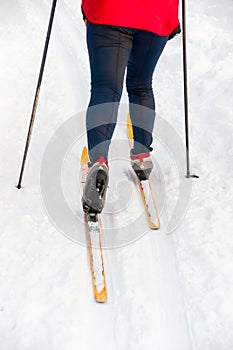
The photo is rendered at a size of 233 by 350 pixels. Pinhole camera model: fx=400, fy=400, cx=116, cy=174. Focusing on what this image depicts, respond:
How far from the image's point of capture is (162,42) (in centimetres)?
267

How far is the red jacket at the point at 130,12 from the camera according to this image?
2309mm

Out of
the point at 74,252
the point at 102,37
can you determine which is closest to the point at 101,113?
the point at 102,37

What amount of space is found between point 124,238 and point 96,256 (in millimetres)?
309

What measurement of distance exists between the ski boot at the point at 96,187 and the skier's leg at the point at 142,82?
0.63 metres

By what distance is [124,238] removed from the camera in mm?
3059

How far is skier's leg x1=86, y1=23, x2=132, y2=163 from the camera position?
241 cm

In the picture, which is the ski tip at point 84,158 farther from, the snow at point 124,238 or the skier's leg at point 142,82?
the skier's leg at point 142,82

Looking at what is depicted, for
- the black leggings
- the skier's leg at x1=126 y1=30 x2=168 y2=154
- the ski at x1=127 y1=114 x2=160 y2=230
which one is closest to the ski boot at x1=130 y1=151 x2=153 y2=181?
the skier's leg at x1=126 y1=30 x2=168 y2=154

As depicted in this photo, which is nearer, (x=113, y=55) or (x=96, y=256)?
(x=113, y=55)

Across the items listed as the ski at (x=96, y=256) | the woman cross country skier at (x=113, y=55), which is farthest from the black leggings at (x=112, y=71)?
the ski at (x=96, y=256)

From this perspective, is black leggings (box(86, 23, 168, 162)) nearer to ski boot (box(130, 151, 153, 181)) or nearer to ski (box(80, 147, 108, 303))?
ski boot (box(130, 151, 153, 181))

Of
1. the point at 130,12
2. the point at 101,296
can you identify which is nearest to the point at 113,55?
the point at 130,12

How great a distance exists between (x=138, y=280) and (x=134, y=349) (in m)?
0.51

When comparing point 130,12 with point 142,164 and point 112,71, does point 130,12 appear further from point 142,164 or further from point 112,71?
point 142,164
